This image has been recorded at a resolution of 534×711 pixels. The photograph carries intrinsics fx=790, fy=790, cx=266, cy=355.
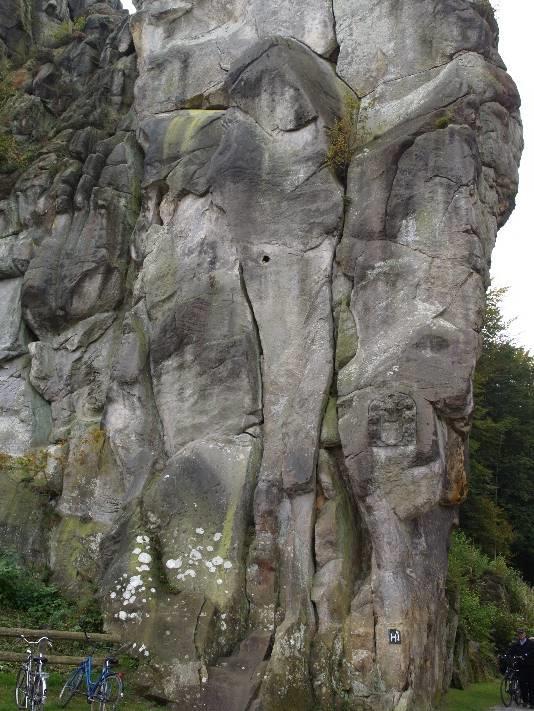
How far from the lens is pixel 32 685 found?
11.1 metres

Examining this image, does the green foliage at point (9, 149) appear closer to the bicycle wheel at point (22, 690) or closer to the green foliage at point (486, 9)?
the green foliage at point (486, 9)

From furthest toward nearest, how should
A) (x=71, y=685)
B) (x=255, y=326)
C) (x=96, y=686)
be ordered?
1. (x=255, y=326)
2. (x=71, y=685)
3. (x=96, y=686)

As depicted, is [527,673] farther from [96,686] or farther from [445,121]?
[445,121]

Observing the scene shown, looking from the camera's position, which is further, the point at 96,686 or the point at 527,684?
the point at 527,684

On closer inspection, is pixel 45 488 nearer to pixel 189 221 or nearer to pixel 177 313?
pixel 177 313

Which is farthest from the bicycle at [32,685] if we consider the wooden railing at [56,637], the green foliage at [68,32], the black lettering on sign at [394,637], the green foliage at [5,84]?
the green foliage at [68,32]

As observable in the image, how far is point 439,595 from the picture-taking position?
13891 mm

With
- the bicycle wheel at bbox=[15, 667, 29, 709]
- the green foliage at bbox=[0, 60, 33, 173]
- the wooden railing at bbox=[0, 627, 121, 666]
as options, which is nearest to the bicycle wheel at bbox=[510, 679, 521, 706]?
the wooden railing at bbox=[0, 627, 121, 666]

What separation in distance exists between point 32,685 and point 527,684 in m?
10.3

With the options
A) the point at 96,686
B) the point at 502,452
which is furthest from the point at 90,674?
the point at 502,452

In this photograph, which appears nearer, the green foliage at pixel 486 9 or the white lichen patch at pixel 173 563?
the white lichen patch at pixel 173 563

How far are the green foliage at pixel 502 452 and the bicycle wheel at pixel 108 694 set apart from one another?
20.3 meters

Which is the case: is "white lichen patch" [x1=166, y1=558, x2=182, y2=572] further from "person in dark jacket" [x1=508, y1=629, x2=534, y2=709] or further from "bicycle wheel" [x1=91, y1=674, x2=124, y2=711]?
"person in dark jacket" [x1=508, y1=629, x2=534, y2=709]

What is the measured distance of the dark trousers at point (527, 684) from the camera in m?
16.2
